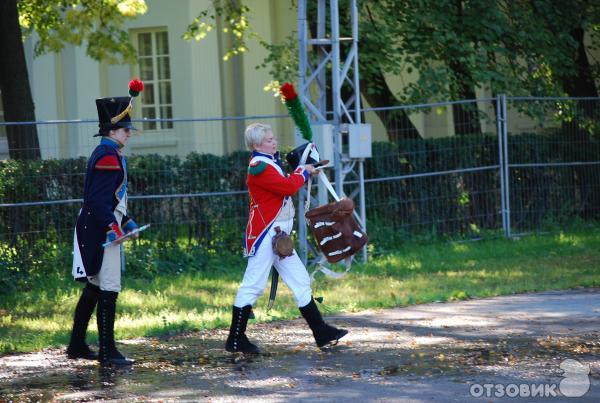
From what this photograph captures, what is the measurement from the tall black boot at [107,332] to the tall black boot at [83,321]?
5.1 inches

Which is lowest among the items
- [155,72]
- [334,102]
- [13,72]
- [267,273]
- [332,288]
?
[332,288]

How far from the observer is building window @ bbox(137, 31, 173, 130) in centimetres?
2462

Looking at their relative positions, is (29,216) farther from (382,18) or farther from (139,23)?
(139,23)

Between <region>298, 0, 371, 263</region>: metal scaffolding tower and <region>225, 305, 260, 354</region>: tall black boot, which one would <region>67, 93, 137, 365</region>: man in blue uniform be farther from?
<region>298, 0, 371, 263</region>: metal scaffolding tower

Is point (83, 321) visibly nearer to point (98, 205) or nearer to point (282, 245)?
point (98, 205)

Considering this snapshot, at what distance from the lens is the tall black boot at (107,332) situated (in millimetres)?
8180

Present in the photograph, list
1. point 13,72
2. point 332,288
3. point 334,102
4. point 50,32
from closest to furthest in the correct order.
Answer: point 332,288
point 334,102
point 13,72
point 50,32

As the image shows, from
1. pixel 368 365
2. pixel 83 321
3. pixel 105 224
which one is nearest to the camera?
pixel 368 365

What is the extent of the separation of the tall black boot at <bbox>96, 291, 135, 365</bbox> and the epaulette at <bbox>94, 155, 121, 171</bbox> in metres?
0.91

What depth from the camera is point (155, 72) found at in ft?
81.1

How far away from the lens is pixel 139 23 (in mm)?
24328

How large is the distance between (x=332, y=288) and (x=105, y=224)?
4628 millimetres

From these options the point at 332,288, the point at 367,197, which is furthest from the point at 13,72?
the point at 332,288

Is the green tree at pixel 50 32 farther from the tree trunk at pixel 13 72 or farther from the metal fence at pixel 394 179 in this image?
the metal fence at pixel 394 179
